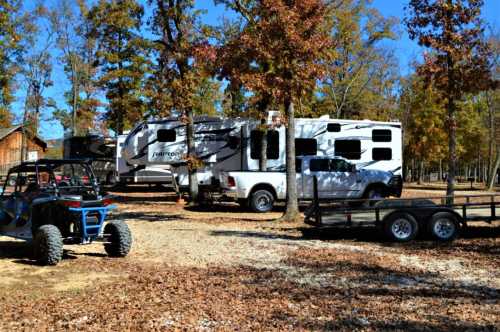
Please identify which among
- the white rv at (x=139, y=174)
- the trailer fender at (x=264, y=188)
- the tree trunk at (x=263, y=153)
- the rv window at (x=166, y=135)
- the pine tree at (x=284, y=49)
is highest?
the pine tree at (x=284, y=49)

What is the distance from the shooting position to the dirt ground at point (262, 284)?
214 inches

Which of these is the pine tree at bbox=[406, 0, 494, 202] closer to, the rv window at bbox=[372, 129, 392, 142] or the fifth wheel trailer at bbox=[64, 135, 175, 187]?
the rv window at bbox=[372, 129, 392, 142]

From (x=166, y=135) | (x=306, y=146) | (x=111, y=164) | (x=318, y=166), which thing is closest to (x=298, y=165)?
(x=318, y=166)

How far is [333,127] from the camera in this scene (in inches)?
824

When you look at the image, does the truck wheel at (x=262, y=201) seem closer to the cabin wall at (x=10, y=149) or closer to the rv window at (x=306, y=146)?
the rv window at (x=306, y=146)

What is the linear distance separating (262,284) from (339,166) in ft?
34.9

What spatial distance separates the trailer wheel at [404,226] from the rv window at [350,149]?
10.6 meters

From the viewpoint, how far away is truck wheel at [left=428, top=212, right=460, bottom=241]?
34.6 feet

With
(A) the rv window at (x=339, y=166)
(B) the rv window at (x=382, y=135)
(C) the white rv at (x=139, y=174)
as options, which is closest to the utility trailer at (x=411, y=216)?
(A) the rv window at (x=339, y=166)

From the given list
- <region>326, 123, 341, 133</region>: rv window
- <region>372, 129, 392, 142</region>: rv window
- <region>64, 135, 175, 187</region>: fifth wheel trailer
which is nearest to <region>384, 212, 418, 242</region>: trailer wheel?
<region>326, 123, 341, 133</region>: rv window

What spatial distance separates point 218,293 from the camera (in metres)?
6.52

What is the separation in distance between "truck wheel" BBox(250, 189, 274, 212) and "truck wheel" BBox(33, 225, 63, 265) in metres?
8.86

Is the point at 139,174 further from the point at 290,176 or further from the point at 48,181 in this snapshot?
the point at 48,181

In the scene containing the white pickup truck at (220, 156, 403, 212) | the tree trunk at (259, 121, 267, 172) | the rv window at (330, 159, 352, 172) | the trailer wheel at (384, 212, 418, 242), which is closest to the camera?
the trailer wheel at (384, 212, 418, 242)
